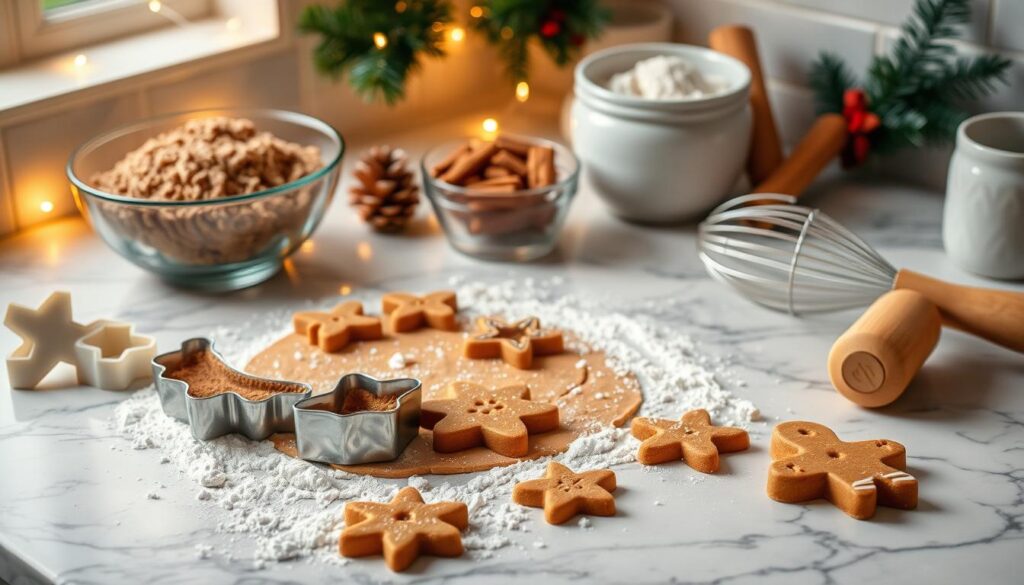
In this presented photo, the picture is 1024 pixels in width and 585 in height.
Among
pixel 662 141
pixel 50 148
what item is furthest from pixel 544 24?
pixel 50 148

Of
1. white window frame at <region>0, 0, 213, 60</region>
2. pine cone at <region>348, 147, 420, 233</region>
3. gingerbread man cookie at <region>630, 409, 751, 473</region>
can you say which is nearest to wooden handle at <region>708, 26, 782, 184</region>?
pine cone at <region>348, 147, 420, 233</region>

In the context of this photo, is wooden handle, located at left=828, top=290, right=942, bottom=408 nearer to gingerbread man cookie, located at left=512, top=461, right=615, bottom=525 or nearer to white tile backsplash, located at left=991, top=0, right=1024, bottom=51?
gingerbread man cookie, located at left=512, top=461, right=615, bottom=525

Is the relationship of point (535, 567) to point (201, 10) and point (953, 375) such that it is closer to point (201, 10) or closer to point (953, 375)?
point (953, 375)

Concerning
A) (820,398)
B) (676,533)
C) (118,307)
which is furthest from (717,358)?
(118,307)

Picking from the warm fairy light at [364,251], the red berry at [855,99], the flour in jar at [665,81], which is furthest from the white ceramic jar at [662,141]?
the warm fairy light at [364,251]

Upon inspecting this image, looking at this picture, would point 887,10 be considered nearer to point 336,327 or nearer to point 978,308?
point 978,308

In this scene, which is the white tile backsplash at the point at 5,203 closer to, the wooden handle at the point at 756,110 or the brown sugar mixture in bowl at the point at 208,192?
the brown sugar mixture in bowl at the point at 208,192

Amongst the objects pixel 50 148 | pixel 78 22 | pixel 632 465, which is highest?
pixel 78 22
